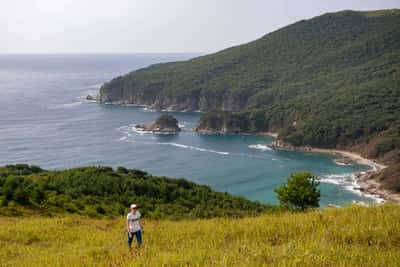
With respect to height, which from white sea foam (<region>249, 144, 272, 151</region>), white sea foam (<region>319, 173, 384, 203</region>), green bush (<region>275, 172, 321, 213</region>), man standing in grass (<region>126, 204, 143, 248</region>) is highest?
man standing in grass (<region>126, 204, 143, 248</region>)

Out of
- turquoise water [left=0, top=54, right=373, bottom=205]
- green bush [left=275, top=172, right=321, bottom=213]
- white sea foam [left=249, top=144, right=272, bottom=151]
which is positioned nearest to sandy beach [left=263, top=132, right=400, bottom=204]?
white sea foam [left=249, top=144, right=272, bottom=151]

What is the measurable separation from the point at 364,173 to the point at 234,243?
8479cm

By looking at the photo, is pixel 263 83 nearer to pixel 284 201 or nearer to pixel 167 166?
pixel 167 166

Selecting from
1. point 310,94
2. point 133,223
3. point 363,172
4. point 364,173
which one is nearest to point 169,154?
point 363,172

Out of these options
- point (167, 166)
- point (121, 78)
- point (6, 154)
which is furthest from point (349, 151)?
point (121, 78)

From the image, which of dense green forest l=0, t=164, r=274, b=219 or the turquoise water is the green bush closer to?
dense green forest l=0, t=164, r=274, b=219

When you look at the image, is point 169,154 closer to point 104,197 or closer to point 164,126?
point 164,126

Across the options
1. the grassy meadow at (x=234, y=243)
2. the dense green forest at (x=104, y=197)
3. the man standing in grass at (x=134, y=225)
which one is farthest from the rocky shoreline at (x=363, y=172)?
the man standing in grass at (x=134, y=225)

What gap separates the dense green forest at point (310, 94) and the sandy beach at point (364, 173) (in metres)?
1.91

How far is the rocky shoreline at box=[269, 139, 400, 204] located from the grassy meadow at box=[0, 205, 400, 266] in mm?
67645

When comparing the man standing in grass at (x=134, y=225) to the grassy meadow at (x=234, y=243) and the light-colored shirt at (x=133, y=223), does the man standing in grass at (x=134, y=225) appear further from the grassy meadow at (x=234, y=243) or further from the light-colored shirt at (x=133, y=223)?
the grassy meadow at (x=234, y=243)

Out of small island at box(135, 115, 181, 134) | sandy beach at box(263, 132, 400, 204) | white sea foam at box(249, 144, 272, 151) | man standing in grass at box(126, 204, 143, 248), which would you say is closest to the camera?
man standing in grass at box(126, 204, 143, 248)

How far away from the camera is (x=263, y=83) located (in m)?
174

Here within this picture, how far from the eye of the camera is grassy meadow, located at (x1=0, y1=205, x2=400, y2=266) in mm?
7582
